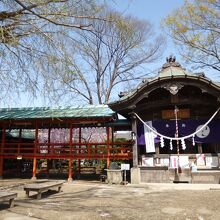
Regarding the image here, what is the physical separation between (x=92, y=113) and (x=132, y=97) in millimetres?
2814

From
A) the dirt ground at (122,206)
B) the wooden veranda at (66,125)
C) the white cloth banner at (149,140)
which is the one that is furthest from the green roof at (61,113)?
the dirt ground at (122,206)

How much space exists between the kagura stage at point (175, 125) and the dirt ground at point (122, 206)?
2.33 m

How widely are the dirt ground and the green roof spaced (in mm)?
5227

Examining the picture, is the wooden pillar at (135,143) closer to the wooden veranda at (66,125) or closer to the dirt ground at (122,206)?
the wooden veranda at (66,125)

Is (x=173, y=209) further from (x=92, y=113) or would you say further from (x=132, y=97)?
(x=92, y=113)

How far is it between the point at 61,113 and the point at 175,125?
6.63 m

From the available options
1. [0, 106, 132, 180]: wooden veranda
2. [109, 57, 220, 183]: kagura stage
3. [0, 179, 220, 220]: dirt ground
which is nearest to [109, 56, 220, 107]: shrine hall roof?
[109, 57, 220, 183]: kagura stage

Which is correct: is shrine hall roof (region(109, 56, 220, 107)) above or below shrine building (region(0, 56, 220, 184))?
above

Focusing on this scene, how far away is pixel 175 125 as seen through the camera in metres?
14.2

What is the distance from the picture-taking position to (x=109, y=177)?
13.7 meters

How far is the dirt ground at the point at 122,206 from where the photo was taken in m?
6.75

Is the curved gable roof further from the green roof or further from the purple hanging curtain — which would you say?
the purple hanging curtain

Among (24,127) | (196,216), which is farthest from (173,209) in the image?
(24,127)

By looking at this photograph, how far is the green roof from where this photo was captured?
15055 mm
